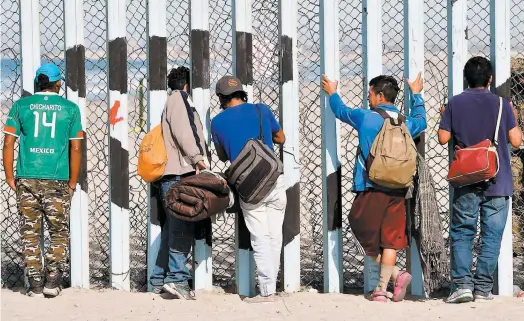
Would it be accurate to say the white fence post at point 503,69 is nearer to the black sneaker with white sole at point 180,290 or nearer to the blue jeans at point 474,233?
the blue jeans at point 474,233

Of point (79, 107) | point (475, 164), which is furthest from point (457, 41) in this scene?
point (79, 107)

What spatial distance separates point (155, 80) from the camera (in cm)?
593

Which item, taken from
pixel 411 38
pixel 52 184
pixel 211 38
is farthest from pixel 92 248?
pixel 411 38

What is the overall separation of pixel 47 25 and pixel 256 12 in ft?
5.39

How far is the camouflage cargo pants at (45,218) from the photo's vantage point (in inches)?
227

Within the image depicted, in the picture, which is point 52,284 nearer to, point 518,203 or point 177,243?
point 177,243

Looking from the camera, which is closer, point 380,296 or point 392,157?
point 392,157

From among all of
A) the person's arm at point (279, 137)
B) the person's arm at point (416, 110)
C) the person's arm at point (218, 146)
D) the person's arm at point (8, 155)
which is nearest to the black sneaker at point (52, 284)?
the person's arm at point (8, 155)

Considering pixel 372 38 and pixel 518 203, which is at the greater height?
pixel 372 38

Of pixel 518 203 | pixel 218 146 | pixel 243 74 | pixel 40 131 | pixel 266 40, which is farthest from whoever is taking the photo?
pixel 518 203

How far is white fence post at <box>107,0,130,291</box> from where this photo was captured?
19.5ft

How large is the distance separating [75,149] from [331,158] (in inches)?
70.9

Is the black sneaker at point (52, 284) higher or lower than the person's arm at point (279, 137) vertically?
lower

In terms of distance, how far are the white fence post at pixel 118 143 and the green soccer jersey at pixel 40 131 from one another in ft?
1.18
